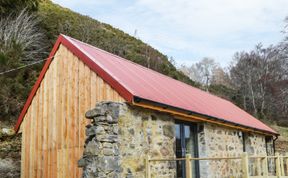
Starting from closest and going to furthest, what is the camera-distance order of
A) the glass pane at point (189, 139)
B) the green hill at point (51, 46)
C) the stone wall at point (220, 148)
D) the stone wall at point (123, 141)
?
the stone wall at point (123, 141), the glass pane at point (189, 139), the stone wall at point (220, 148), the green hill at point (51, 46)

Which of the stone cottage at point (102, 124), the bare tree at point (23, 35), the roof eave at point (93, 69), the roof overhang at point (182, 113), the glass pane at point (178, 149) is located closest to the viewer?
the stone cottage at point (102, 124)

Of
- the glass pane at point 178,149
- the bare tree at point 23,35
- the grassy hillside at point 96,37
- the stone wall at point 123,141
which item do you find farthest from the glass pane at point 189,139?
the grassy hillside at point 96,37

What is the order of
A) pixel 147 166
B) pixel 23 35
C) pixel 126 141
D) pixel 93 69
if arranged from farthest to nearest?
pixel 23 35 → pixel 93 69 → pixel 147 166 → pixel 126 141

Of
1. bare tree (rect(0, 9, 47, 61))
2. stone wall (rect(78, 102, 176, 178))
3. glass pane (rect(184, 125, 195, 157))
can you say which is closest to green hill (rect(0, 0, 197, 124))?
bare tree (rect(0, 9, 47, 61))

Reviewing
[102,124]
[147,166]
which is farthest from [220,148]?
[102,124]

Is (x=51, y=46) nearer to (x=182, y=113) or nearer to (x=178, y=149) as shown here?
(x=178, y=149)

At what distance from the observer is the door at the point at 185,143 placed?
11.1 meters

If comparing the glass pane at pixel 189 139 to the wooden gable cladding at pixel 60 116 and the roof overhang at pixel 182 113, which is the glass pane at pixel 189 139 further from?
the wooden gable cladding at pixel 60 116

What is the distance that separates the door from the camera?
11078 millimetres

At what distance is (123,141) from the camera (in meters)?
8.48

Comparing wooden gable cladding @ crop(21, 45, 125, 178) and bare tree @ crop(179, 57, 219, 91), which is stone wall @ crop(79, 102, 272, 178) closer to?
wooden gable cladding @ crop(21, 45, 125, 178)

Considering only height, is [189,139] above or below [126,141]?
above

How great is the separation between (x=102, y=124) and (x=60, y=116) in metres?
2.55

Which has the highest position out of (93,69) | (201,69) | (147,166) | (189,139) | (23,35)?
(201,69)
